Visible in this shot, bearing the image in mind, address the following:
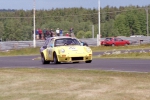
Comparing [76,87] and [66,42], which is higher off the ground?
[66,42]

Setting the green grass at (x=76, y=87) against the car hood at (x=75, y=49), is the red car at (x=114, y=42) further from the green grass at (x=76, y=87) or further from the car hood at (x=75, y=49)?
the green grass at (x=76, y=87)

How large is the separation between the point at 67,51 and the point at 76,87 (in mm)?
10767

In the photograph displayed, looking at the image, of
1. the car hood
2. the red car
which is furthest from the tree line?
the car hood

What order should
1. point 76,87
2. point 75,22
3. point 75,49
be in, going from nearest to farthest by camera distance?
point 76,87
point 75,49
point 75,22

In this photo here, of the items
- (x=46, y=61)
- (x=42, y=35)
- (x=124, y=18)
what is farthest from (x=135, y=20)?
(x=46, y=61)

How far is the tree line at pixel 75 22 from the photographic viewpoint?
126531 mm

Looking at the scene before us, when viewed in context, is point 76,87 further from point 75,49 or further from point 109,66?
point 75,49

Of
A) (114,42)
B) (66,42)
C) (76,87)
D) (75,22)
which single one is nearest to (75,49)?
(66,42)

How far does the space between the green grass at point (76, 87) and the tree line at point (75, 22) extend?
10659cm

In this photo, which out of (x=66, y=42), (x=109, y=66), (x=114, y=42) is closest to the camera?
(x=109, y=66)

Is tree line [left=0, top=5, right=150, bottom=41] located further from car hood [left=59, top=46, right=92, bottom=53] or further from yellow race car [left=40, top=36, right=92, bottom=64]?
car hood [left=59, top=46, right=92, bottom=53]

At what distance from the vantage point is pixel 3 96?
1216 centimetres

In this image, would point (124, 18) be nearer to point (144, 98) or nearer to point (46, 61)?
point (46, 61)

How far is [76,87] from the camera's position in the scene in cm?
1307
